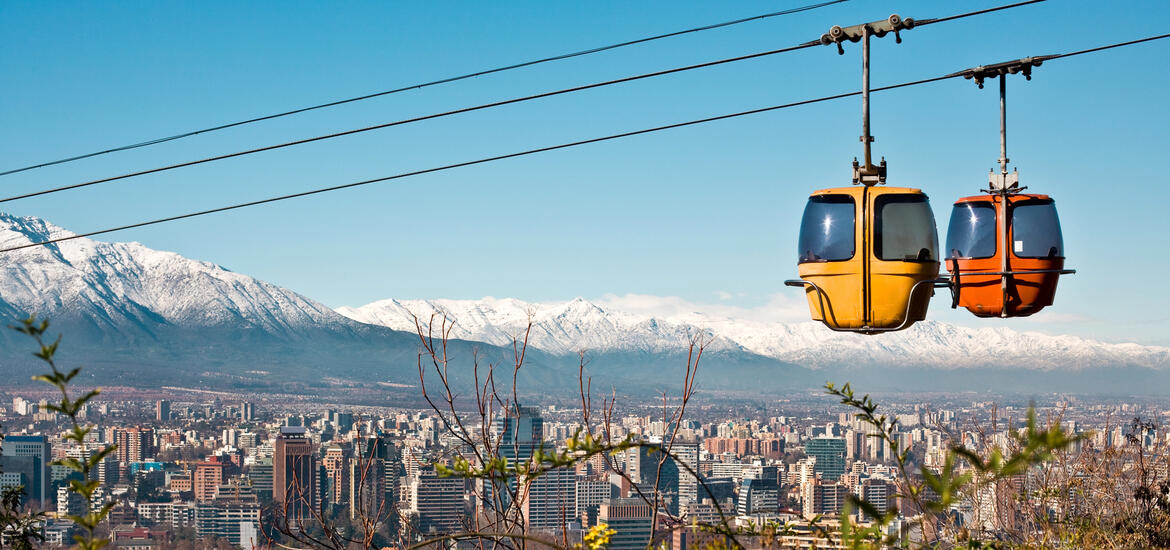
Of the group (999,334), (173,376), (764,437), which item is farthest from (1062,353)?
(173,376)

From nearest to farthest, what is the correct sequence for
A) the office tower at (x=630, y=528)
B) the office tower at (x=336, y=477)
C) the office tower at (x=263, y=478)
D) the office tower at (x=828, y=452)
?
the office tower at (x=630, y=528) < the office tower at (x=336, y=477) < the office tower at (x=263, y=478) < the office tower at (x=828, y=452)

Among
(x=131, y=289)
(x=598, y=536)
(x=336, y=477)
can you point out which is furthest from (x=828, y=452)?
(x=131, y=289)

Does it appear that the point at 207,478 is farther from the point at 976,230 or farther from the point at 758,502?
the point at 976,230

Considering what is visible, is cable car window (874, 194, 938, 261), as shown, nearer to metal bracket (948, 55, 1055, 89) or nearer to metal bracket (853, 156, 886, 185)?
metal bracket (853, 156, 886, 185)

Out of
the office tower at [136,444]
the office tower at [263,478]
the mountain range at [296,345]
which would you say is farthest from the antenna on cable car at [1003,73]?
the mountain range at [296,345]

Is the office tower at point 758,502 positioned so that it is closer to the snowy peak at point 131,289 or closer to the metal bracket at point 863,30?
the metal bracket at point 863,30

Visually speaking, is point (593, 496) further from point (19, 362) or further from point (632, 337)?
point (632, 337)

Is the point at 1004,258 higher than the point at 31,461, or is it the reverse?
the point at 1004,258
